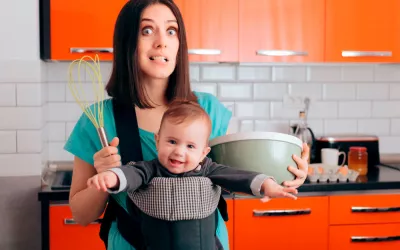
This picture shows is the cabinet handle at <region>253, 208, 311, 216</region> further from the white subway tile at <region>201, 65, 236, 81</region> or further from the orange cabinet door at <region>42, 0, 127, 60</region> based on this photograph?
the orange cabinet door at <region>42, 0, 127, 60</region>

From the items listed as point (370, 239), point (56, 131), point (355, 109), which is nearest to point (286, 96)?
point (355, 109)

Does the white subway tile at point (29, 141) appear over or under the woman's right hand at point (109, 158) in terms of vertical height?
under

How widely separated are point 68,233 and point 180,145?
1.32 m

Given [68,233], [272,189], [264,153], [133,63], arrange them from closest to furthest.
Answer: [272,189], [264,153], [133,63], [68,233]

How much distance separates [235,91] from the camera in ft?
10.1

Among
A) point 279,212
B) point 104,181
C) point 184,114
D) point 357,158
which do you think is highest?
point 184,114

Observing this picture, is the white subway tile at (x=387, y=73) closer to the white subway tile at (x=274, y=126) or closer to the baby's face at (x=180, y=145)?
the white subway tile at (x=274, y=126)

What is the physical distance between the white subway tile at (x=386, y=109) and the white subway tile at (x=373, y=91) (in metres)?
0.03

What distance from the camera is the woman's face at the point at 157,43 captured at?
1470mm

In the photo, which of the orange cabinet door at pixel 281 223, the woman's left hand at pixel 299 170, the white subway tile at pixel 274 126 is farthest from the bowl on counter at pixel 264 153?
the white subway tile at pixel 274 126

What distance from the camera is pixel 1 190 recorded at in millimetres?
2514

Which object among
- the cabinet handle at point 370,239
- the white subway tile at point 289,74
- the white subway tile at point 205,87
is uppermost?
the white subway tile at point 289,74

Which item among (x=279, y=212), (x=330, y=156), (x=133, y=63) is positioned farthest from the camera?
(x=330, y=156)

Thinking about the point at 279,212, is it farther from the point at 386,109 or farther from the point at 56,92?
the point at 56,92
